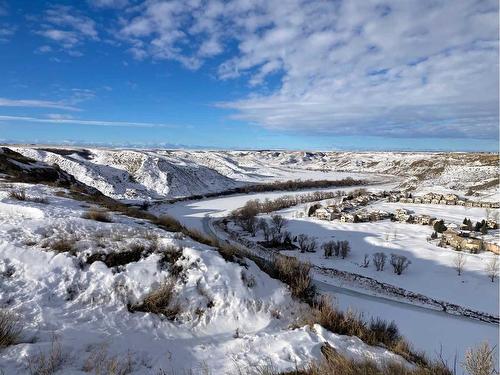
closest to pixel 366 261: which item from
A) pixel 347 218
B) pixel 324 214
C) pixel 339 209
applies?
pixel 347 218

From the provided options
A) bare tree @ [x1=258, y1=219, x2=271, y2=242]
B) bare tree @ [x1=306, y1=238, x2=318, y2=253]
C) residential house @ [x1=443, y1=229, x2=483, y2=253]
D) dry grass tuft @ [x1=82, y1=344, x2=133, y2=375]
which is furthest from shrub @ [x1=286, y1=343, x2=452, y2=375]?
bare tree @ [x1=258, y1=219, x2=271, y2=242]

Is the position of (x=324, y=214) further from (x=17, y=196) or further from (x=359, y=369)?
(x=359, y=369)

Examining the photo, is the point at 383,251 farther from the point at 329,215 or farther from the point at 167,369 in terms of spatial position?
the point at 167,369

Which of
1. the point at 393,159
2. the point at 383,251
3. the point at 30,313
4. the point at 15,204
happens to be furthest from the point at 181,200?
the point at 393,159

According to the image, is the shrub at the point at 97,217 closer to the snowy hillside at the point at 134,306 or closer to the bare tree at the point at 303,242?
the snowy hillside at the point at 134,306

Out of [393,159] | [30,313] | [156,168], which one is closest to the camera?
[30,313]
